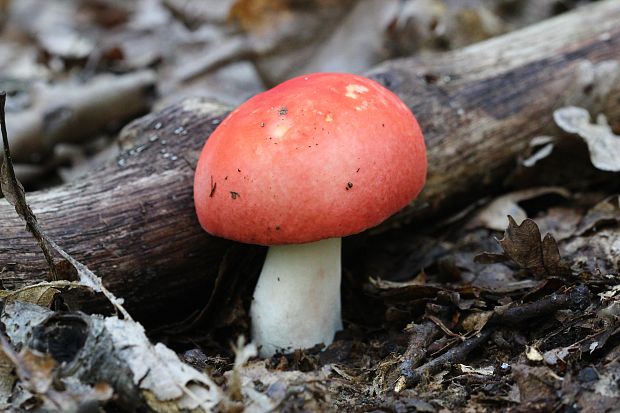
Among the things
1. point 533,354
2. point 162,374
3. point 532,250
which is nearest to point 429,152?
point 532,250

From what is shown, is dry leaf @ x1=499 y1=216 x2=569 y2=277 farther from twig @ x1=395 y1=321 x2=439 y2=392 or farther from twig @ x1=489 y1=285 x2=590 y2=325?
twig @ x1=395 y1=321 x2=439 y2=392

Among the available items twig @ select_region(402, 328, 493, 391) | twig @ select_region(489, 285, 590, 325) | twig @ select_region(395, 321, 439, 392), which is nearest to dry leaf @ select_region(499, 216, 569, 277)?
twig @ select_region(489, 285, 590, 325)

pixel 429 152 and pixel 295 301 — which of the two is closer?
pixel 295 301

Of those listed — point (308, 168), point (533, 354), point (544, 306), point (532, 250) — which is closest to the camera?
point (533, 354)

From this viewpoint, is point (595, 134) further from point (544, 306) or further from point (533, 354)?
point (533, 354)

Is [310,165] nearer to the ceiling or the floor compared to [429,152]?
nearer to the ceiling

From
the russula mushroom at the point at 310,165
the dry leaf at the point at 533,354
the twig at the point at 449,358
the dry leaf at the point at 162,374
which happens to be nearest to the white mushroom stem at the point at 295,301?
the russula mushroom at the point at 310,165

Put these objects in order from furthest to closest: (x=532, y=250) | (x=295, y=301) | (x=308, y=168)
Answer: (x=295, y=301) < (x=532, y=250) < (x=308, y=168)

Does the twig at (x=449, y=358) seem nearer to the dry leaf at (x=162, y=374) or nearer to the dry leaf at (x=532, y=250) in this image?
the dry leaf at (x=532, y=250)
